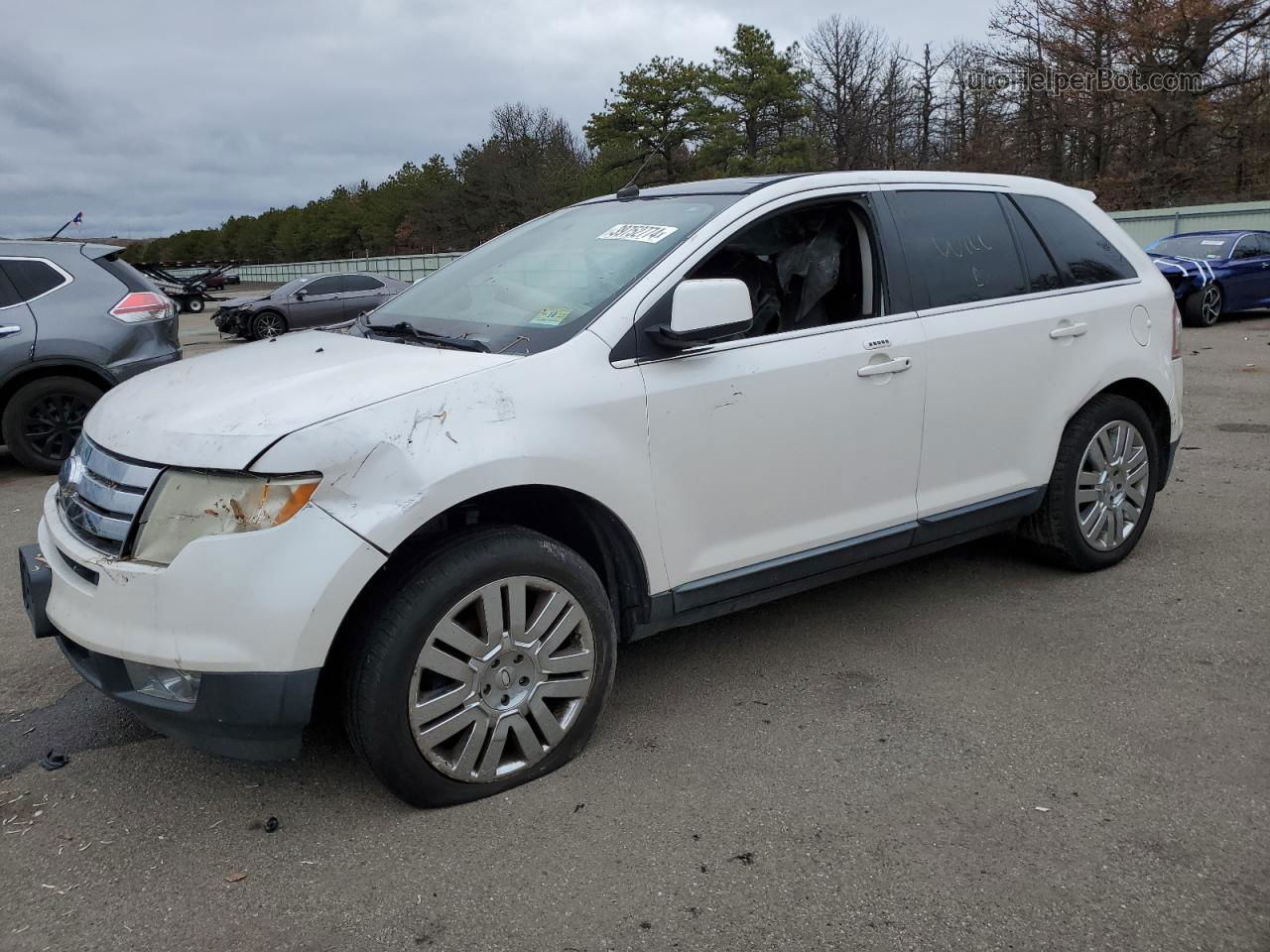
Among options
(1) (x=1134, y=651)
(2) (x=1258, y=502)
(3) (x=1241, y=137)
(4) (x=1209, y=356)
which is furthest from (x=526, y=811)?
(3) (x=1241, y=137)

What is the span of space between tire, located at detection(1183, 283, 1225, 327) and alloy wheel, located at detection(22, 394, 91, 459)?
576 inches

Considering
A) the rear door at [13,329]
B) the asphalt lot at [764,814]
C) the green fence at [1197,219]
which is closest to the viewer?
the asphalt lot at [764,814]

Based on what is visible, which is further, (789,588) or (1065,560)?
(1065,560)

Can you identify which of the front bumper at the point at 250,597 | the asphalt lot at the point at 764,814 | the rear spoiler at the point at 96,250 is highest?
the rear spoiler at the point at 96,250

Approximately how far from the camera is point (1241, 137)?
30938 mm

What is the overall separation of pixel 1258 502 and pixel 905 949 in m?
4.63

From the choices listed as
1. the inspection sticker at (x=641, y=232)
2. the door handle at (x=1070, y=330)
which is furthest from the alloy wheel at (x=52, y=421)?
the door handle at (x=1070, y=330)

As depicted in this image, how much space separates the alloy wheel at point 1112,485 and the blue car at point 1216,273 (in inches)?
471

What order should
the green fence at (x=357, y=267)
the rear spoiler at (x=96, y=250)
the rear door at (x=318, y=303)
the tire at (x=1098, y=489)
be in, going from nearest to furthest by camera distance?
the tire at (x=1098, y=489) → the rear spoiler at (x=96, y=250) → the rear door at (x=318, y=303) → the green fence at (x=357, y=267)

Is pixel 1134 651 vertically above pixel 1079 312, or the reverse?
pixel 1079 312

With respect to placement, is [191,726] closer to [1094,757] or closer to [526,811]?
[526,811]

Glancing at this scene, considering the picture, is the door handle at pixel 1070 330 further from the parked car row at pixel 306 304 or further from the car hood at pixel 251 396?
the parked car row at pixel 306 304

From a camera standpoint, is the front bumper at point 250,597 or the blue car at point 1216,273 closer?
the front bumper at point 250,597

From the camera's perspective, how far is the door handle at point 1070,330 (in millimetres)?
4218
